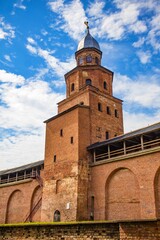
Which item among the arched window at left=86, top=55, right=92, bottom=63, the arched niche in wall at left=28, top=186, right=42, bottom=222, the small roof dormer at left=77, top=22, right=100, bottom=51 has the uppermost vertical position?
the small roof dormer at left=77, top=22, right=100, bottom=51

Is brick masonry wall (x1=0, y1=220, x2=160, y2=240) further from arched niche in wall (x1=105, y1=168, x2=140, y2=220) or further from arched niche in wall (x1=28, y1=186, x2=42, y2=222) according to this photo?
arched niche in wall (x1=28, y1=186, x2=42, y2=222)

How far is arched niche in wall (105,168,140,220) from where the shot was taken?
19781mm

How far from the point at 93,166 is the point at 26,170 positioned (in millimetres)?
11971

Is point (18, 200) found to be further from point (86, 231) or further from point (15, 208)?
Answer: point (86, 231)

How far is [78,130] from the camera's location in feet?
82.1

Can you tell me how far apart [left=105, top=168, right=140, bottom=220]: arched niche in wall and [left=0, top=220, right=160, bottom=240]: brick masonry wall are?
27.8ft

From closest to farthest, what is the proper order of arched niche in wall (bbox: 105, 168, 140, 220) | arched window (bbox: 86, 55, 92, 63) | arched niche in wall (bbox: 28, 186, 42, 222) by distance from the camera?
arched niche in wall (bbox: 105, 168, 140, 220) → arched niche in wall (bbox: 28, 186, 42, 222) → arched window (bbox: 86, 55, 92, 63)

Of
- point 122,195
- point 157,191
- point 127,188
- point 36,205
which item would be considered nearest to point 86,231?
point 157,191

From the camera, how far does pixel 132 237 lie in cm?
942

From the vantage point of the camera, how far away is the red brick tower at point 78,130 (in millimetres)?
23375

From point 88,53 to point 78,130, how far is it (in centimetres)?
1118

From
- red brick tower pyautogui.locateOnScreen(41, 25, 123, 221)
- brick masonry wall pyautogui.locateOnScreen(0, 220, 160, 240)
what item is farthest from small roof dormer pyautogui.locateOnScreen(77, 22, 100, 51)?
brick masonry wall pyautogui.locateOnScreen(0, 220, 160, 240)

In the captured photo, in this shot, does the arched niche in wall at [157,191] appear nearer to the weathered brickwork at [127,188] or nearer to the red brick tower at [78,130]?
the weathered brickwork at [127,188]

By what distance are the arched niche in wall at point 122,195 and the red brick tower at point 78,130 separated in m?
2.33
